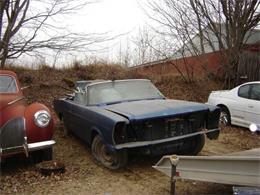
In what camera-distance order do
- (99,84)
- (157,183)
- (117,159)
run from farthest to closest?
(99,84) < (117,159) < (157,183)

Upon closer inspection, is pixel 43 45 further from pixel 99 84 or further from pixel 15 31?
pixel 99 84

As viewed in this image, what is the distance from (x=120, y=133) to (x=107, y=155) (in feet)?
2.26

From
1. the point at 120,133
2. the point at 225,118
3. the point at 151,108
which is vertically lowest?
the point at 225,118

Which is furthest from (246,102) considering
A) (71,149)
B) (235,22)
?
(235,22)

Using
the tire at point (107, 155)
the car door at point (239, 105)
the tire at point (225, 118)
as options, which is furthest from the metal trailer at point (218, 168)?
the tire at point (225, 118)

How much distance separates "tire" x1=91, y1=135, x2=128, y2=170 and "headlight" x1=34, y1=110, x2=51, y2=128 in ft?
2.99

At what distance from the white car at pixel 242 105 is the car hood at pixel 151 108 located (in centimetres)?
340

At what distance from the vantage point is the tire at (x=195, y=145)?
21.3 ft

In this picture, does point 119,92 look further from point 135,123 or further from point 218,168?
point 218,168

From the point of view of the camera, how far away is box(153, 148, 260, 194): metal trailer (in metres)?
4.00

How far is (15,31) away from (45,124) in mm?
6144

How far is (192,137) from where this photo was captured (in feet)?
20.5

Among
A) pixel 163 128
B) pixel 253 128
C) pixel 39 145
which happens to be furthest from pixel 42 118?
pixel 253 128

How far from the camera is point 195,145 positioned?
662cm
